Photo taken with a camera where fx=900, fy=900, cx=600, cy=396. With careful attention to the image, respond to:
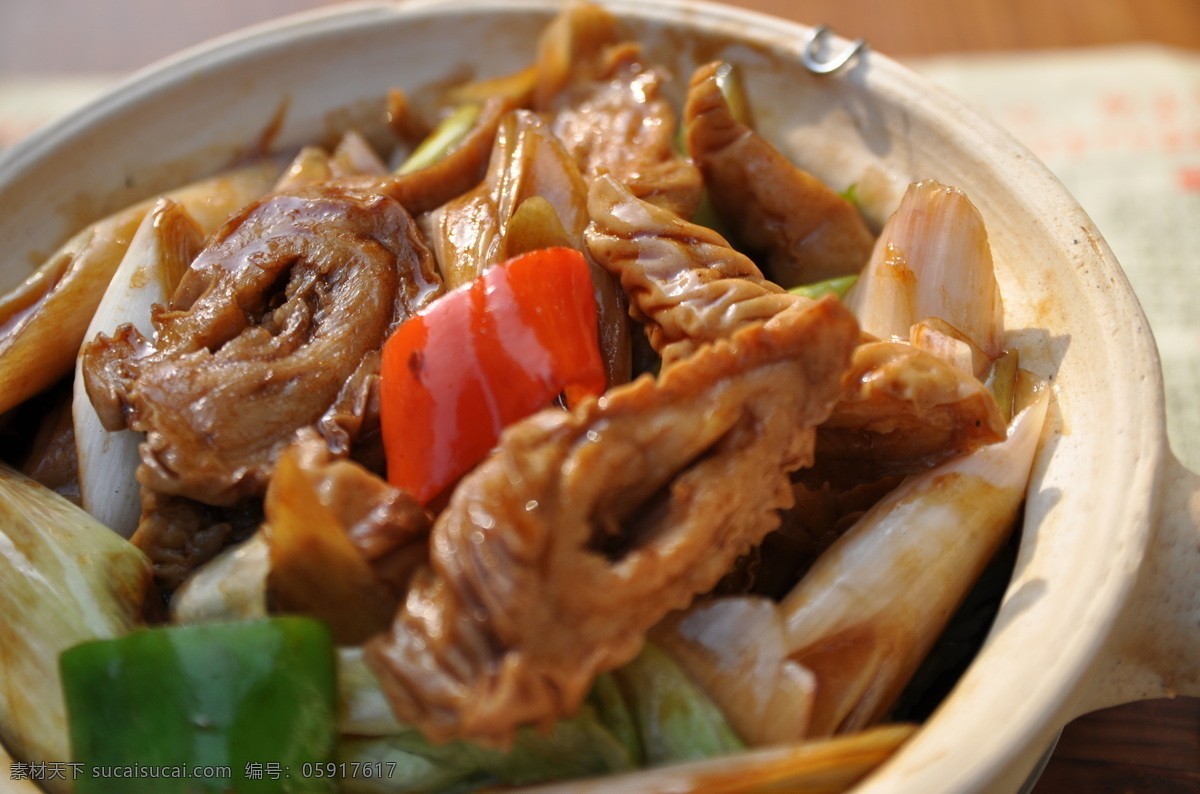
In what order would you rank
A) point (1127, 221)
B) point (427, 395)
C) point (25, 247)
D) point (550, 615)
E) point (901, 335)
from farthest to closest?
point (1127, 221) < point (25, 247) < point (901, 335) < point (427, 395) < point (550, 615)

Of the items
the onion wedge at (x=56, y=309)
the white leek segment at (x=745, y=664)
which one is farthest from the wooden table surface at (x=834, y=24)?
the white leek segment at (x=745, y=664)

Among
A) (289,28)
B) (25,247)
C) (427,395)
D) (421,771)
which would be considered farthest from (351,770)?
(289,28)

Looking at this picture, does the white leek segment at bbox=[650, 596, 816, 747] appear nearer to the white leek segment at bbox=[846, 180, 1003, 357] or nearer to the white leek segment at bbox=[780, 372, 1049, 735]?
the white leek segment at bbox=[780, 372, 1049, 735]

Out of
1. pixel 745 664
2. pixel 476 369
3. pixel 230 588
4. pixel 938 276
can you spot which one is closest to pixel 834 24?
pixel 938 276

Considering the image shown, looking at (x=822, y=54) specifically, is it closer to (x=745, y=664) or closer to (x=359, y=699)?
(x=745, y=664)

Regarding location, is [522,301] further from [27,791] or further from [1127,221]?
[1127,221]

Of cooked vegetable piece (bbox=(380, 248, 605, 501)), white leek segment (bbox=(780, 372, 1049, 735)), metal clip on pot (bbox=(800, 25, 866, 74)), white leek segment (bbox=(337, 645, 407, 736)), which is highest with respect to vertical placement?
metal clip on pot (bbox=(800, 25, 866, 74))

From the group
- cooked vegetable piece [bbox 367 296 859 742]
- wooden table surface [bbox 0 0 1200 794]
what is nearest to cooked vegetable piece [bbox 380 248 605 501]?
cooked vegetable piece [bbox 367 296 859 742]
